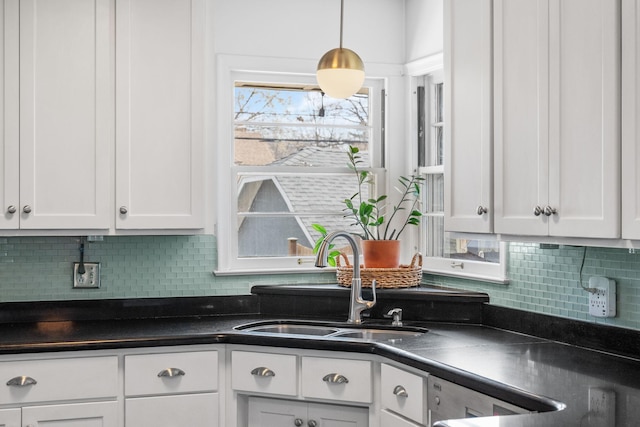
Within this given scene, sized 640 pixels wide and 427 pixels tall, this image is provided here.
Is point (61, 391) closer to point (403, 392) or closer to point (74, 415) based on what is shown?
point (74, 415)

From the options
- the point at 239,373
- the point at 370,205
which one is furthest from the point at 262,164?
the point at 239,373

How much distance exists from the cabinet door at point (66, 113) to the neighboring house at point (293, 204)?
853 millimetres

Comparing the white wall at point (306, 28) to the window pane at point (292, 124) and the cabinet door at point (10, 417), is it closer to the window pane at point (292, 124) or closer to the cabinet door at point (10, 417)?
the window pane at point (292, 124)

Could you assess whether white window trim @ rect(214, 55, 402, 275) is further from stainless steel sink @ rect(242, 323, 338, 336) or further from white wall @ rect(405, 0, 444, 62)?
white wall @ rect(405, 0, 444, 62)

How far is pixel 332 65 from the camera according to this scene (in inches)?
130

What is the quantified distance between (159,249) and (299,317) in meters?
0.76

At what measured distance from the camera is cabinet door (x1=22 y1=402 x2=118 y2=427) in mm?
3115

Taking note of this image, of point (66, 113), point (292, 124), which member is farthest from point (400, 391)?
point (66, 113)

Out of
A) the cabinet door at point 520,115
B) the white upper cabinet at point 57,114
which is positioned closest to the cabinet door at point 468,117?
the cabinet door at point 520,115

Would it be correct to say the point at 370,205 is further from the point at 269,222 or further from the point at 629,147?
the point at 629,147

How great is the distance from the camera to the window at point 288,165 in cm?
408

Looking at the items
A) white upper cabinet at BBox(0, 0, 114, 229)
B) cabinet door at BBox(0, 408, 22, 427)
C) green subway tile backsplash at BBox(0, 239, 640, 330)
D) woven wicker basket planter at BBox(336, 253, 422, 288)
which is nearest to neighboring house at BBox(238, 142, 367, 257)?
green subway tile backsplash at BBox(0, 239, 640, 330)

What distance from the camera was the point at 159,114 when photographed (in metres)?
3.54

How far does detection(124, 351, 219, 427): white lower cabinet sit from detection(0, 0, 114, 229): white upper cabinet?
2.16ft
